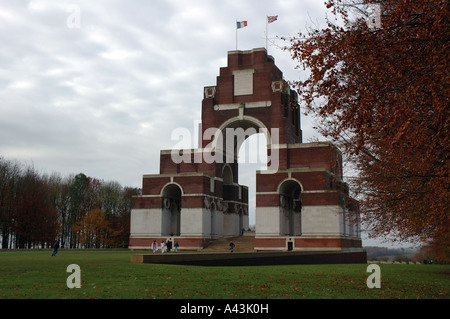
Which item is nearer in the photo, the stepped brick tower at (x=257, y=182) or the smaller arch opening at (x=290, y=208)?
the stepped brick tower at (x=257, y=182)

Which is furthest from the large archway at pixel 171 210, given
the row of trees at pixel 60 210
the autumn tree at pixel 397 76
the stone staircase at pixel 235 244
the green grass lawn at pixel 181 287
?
the autumn tree at pixel 397 76

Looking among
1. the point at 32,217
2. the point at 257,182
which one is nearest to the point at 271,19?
the point at 257,182

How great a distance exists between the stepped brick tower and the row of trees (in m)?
15.7

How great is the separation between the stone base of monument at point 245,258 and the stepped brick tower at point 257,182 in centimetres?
475

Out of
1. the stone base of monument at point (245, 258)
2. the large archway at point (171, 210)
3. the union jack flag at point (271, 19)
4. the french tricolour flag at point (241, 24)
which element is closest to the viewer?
the stone base of monument at point (245, 258)

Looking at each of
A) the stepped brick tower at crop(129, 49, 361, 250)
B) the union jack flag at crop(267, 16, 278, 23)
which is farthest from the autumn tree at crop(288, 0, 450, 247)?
the union jack flag at crop(267, 16, 278, 23)

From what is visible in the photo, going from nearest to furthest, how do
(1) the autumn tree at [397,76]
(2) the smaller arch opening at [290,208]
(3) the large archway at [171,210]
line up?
1. (1) the autumn tree at [397,76]
2. (2) the smaller arch opening at [290,208]
3. (3) the large archway at [171,210]

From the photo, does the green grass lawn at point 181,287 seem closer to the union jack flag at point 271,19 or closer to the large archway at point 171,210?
the large archway at point 171,210

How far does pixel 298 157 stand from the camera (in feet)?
156

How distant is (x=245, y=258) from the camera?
91.7 feet

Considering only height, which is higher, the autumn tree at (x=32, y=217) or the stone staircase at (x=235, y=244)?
the autumn tree at (x=32, y=217)

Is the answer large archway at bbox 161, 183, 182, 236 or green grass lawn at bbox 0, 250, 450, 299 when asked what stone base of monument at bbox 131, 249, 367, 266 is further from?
large archway at bbox 161, 183, 182, 236

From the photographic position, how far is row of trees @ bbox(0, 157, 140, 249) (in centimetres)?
5747

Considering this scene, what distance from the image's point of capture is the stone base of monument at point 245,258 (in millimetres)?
22484
